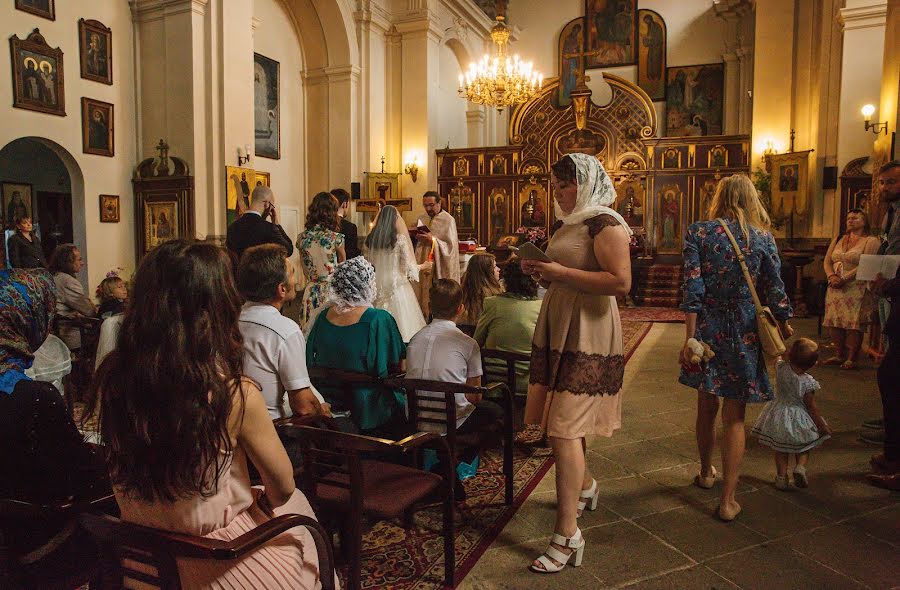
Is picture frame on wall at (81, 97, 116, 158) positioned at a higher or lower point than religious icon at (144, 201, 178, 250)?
higher

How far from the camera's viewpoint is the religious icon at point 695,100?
17.2 m

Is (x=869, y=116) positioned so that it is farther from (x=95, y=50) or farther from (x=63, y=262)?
(x=95, y=50)

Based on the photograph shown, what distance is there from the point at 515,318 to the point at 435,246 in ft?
14.2

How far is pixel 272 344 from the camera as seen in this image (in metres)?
2.54

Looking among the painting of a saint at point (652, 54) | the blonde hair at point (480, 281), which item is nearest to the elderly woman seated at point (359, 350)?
the blonde hair at point (480, 281)

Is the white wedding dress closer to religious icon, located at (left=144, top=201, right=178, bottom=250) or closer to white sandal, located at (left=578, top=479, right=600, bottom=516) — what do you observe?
white sandal, located at (left=578, top=479, right=600, bottom=516)

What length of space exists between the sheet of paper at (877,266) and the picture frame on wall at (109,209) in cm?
891

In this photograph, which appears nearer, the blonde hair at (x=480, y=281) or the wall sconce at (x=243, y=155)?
the blonde hair at (x=480, y=281)

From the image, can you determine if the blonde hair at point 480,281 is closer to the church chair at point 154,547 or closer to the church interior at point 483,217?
the church interior at point 483,217

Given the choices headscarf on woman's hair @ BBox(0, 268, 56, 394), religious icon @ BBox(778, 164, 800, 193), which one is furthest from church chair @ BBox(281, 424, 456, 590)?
religious icon @ BBox(778, 164, 800, 193)

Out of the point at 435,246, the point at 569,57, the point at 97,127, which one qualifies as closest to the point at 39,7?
the point at 97,127

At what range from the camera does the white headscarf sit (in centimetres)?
270

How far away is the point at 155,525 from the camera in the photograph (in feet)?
5.06

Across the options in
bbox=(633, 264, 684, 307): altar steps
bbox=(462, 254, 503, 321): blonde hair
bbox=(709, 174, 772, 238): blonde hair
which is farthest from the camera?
bbox=(633, 264, 684, 307): altar steps
